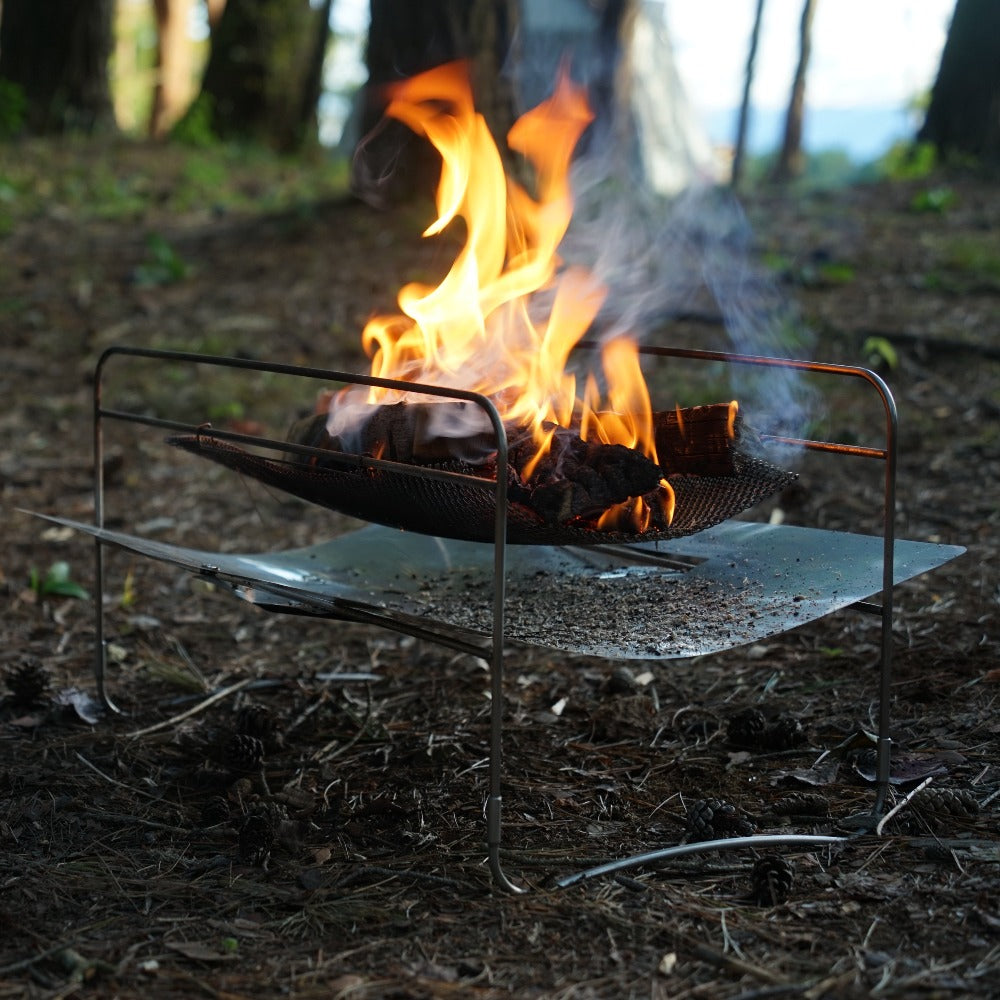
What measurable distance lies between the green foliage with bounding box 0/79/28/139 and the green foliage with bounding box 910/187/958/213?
678 cm

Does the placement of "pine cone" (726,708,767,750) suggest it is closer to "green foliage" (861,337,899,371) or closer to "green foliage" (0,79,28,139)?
"green foliage" (861,337,899,371)

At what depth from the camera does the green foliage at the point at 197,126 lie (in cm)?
1000

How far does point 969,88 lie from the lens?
8312mm

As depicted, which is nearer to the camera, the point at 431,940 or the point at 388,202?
the point at 431,940

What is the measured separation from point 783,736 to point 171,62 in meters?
12.5

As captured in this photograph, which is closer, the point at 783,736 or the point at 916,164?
the point at 783,736

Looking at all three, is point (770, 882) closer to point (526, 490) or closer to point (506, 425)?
point (526, 490)

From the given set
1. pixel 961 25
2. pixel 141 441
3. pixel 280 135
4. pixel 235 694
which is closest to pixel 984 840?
pixel 235 694

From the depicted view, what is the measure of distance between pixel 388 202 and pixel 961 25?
14.0 feet

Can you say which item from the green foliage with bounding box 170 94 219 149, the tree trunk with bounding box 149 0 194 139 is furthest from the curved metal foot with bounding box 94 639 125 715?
the tree trunk with bounding box 149 0 194 139

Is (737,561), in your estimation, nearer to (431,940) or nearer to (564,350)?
(564,350)

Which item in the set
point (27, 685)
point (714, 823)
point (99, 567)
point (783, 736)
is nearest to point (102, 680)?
point (27, 685)

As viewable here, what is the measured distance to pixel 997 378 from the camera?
5523mm

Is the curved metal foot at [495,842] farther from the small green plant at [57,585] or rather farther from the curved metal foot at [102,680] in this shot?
the small green plant at [57,585]
